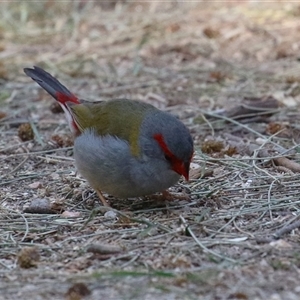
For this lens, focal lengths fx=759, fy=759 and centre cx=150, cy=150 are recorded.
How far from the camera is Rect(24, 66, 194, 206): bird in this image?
4.08m

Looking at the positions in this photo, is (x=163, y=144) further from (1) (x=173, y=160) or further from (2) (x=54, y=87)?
(2) (x=54, y=87)

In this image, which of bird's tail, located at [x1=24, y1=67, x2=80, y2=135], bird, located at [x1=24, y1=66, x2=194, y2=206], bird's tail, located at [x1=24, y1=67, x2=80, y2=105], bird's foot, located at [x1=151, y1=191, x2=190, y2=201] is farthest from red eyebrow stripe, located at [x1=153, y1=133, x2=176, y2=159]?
bird's tail, located at [x1=24, y1=67, x2=80, y2=105]

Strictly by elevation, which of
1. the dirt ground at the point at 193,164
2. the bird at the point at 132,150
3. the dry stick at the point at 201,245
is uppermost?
the bird at the point at 132,150

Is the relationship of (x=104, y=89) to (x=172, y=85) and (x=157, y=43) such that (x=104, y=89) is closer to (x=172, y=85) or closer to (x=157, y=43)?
(x=172, y=85)

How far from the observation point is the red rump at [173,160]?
4059 millimetres

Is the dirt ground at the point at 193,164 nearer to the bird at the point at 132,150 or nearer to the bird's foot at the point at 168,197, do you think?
the bird's foot at the point at 168,197

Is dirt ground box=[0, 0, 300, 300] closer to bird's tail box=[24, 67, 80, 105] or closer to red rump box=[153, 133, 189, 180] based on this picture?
red rump box=[153, 133, 189, 180]

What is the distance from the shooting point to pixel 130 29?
387 inches

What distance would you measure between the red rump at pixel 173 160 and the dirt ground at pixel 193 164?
0.28 metres

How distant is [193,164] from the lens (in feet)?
17.3

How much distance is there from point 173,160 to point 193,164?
121 cm

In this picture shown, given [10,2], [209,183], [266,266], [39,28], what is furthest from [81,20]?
[266,266]

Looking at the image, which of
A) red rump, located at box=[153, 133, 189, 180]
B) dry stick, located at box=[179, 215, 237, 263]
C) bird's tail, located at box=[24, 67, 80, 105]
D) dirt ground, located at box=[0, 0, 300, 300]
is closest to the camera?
dirt ground, located at box=[0, 0, 300, 300]

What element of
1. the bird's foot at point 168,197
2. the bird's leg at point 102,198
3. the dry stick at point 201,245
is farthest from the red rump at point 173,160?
the bird's leg at point 102,198
